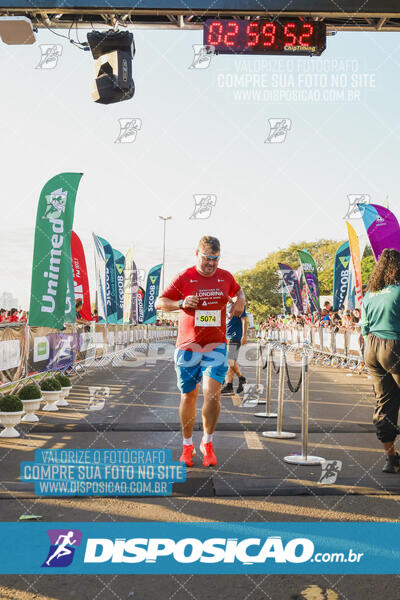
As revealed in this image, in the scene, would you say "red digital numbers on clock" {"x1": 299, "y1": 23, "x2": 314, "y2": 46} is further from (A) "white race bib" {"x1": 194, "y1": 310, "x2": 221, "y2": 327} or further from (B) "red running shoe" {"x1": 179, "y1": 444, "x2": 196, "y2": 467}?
(B) "red running shoe" {"x1": 179, "y1": 444, "x2": 196, "y2": 467}

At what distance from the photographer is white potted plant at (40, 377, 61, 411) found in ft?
34.8

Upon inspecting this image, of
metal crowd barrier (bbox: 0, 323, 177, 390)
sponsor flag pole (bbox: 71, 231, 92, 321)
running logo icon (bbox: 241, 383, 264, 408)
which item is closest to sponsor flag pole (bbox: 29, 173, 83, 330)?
metal crowd barrier (bbox: 0, 323, 177, 390)

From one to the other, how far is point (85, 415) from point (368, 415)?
4.34 m

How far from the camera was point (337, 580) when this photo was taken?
11.8ft

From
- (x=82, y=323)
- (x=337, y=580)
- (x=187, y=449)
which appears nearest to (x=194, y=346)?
(x=187, y=449)

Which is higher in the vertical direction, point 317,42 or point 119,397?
point 317,42

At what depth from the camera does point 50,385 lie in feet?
35.1

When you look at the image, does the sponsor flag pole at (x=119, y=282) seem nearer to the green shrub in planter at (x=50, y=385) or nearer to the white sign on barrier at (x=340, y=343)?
the white sign on barrier at (x=340, y=343)

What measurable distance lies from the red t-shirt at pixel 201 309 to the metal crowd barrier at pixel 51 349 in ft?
13.3

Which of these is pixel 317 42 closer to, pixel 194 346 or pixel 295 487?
pixel 194 346

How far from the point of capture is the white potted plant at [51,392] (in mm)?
10617

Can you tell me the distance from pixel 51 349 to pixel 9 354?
2.80 metres

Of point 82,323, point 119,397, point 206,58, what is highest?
point 206,58

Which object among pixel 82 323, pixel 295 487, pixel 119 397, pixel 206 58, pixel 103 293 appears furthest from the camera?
pixel 103 293
